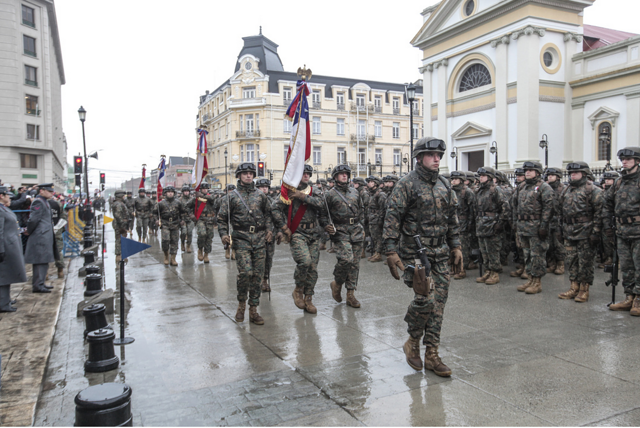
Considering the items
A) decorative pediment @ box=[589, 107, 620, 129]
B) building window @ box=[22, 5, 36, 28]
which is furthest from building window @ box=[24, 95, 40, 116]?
decorative pediment @ box=[589, 107, 620, 129]

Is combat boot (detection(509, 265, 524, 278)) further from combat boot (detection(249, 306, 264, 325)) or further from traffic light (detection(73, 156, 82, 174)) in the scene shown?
traffic light (detection(73, 156, 82, 174))

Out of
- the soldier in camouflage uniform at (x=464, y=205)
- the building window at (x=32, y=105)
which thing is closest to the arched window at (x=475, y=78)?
the soldier in camouflage uniform at (x=464, y=205)

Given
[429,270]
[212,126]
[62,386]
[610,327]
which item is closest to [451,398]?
[429,270]

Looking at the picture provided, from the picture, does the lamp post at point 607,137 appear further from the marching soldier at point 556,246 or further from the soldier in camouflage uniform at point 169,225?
the soldier in camouflage uniform at point 169,225

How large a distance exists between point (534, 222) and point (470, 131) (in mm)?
26804

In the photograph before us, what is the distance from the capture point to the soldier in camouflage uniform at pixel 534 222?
340 inches

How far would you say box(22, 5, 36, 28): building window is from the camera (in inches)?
1683

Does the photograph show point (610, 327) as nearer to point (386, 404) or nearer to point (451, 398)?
point (451, 398)

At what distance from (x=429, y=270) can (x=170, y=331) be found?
4.04 metres

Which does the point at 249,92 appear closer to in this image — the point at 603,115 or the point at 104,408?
the point at 603,115

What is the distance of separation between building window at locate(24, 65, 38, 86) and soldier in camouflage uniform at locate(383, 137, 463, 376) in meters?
48.8

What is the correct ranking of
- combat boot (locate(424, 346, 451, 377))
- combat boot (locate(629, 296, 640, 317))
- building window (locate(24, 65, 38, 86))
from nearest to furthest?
combat boot (locate(424, 346, 451, 377)), combat boot (locate(629, 296, 640, 317)), building window (locate(24, 65, 38, 86))

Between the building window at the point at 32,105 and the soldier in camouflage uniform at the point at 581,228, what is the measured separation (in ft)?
159

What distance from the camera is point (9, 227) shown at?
8062mm
